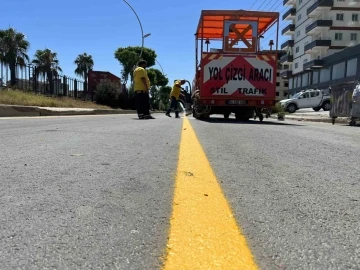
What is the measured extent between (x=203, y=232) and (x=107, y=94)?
96.2 ft

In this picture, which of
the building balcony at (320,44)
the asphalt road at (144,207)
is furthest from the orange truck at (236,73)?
the building balcony at (320,44)

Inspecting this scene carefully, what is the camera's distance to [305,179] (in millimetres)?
3088

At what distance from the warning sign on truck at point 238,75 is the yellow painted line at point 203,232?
908 centimetres

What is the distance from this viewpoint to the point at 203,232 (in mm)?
1832

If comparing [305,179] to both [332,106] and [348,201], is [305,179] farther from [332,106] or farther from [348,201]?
[332,106]

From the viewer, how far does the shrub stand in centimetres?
3022

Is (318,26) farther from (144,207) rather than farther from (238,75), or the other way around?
(144,207)

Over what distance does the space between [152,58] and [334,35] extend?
2898 cm

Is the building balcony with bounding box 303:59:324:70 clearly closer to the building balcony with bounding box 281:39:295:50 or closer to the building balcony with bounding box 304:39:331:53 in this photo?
the building balcony with bounding box 304:39:331:53

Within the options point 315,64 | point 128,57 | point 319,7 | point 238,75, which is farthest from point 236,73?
point 319,7

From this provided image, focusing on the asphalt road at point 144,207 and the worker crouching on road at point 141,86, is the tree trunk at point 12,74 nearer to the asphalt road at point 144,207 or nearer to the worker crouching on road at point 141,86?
the worker crouching on road at point 141,86

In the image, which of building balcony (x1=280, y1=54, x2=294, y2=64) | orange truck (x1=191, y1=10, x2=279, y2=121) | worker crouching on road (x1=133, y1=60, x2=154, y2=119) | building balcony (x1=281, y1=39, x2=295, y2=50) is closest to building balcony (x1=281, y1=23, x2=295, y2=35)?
building balcony (x1=281, y1=39, x2=295, y2=50)

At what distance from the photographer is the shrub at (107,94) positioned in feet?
99.1

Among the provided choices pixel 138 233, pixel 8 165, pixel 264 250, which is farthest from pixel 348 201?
pixel 8 165
